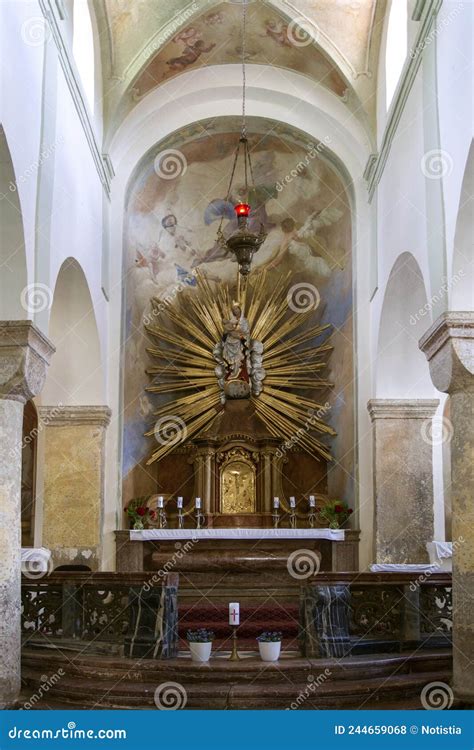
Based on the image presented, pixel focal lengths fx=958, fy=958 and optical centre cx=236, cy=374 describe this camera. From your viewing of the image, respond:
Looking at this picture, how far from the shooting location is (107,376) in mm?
13445

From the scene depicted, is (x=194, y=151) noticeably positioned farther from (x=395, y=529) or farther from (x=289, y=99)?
(x=395, y=529)

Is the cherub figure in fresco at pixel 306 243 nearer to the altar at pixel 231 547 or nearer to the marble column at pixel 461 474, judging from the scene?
the altar at pixel 231 547

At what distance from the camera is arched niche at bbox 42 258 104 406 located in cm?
1234

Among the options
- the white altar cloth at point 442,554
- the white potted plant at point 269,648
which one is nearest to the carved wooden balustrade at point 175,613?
the white potted plant at point 269,648

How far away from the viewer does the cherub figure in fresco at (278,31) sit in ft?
43.0

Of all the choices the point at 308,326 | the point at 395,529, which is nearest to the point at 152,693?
the point at 395,529

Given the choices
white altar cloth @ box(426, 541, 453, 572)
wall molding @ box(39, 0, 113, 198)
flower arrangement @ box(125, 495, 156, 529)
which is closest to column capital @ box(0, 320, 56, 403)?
wall molding @ box(39, 0, 113, 198)

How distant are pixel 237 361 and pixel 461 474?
6.94m

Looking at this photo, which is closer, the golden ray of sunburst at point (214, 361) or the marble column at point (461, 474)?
the marble column at point (461, 474)

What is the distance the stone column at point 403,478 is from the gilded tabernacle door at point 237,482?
2.22 meters

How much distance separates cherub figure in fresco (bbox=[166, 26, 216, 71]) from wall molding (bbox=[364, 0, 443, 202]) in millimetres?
2881

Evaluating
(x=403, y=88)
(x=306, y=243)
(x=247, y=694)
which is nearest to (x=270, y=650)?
(x=247, y=694)

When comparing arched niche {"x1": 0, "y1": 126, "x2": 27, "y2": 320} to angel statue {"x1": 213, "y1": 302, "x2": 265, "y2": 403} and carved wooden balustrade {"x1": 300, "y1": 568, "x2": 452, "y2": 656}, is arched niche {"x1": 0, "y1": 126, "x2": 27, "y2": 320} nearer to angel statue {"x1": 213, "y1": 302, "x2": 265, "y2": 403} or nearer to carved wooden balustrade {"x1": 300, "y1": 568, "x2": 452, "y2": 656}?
carved wooden balustrade {"x1": 300, "y1": 568, "x2": 452, "y2": 656}

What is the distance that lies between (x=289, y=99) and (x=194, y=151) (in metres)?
1.73
